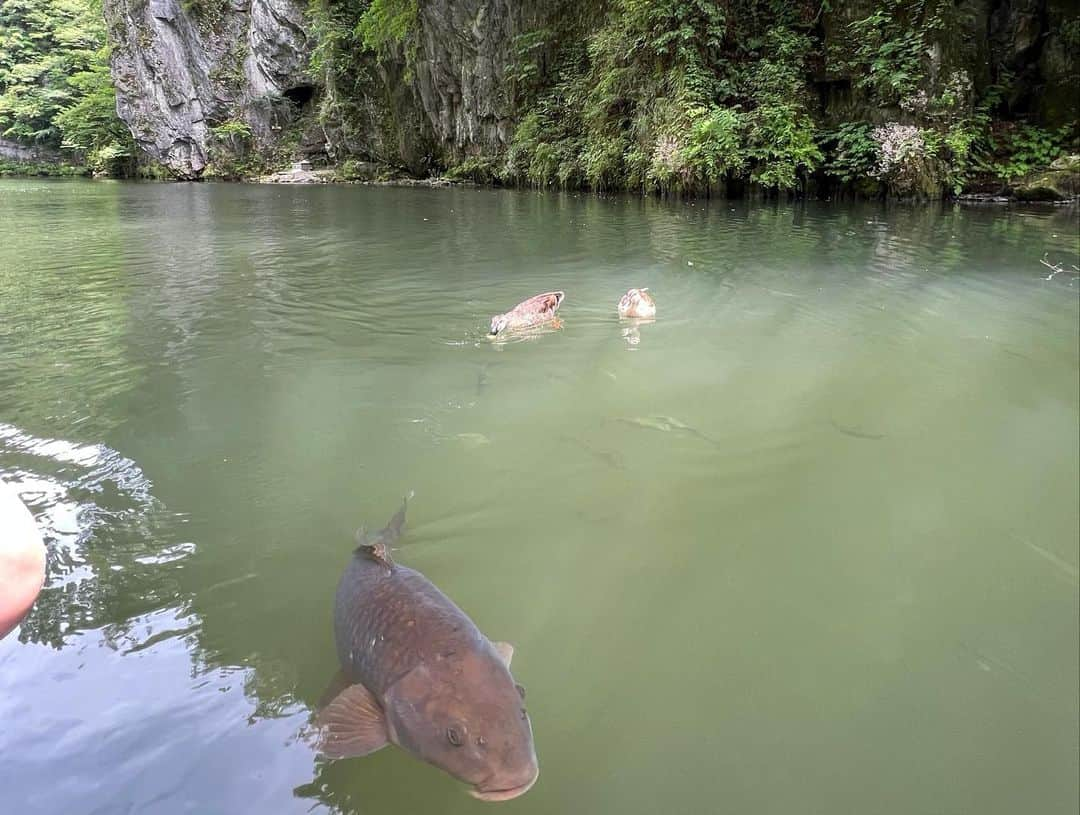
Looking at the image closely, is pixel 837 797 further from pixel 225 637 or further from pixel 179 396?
pixel 179 396

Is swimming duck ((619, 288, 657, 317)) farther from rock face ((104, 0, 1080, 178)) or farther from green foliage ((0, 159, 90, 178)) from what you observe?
green foliage ((0, 159, 90, 178))

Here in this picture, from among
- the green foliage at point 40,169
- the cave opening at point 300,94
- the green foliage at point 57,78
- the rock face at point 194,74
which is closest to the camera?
the rock face at point 194,74

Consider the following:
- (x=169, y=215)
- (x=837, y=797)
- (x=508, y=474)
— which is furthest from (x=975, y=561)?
(x=169, y=215)

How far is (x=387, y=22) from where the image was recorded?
27.8 metres

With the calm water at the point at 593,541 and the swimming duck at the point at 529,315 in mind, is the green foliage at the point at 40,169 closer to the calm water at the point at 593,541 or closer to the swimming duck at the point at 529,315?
the calm water at the point at 593,541

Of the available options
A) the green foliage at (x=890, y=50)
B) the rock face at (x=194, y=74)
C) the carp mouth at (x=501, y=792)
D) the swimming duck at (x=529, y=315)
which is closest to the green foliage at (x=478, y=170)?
the green foliage at (x=890, y=50)

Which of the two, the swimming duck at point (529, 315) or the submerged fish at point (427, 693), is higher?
the swimming duck at point (529, 315)

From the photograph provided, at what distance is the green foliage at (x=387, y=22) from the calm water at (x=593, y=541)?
81.3 ft

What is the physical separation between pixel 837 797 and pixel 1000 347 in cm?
442

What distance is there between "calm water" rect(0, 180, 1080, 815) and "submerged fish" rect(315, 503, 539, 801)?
0.48 feet

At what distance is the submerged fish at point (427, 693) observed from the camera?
1666 millimetres

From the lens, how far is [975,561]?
2.61 metres

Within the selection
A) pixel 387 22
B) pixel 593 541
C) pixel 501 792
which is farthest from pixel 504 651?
pixel 387 22

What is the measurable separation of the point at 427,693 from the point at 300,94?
140 ft
